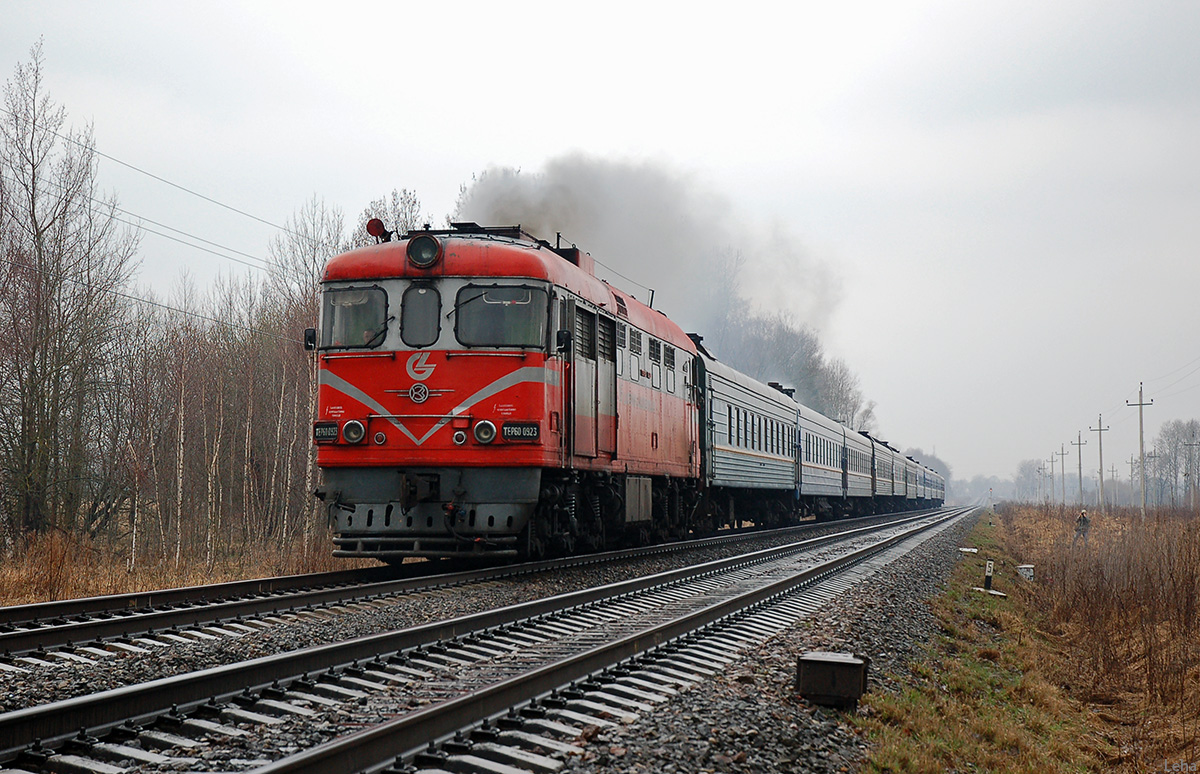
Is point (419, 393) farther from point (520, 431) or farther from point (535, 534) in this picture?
point (535, 534)

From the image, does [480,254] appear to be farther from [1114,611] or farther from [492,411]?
[1114,611]

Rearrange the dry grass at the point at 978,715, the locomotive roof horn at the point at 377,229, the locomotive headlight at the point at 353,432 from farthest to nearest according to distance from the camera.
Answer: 1. the locomotive roof horn at the point at 377,229
2. the locomotive headlight at the point at 353,432
3. the dry grass at the point at 978,715

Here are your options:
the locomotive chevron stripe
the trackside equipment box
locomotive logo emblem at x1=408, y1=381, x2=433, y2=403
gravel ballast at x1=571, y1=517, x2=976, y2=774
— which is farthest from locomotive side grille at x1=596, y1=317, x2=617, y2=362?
the trackside equipment box

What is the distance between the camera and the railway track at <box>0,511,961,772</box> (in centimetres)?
418

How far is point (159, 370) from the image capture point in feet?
84.4

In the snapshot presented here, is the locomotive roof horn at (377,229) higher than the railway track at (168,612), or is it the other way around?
the locomotive roof horn at (377,229)

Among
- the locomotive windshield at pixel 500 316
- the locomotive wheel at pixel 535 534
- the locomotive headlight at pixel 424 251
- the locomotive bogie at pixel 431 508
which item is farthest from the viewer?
the locomotive wheel at pixel 535 534

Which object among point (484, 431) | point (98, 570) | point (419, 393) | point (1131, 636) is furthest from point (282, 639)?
point (1131, 636)

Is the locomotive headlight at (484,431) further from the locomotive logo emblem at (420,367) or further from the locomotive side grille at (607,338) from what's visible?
the locomotive side grille at (607,338)

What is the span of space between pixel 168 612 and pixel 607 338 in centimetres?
725

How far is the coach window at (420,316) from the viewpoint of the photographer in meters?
11.2

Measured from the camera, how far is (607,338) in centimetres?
1359

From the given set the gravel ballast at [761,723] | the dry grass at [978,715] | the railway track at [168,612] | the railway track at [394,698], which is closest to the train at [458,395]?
the railway track at [168,612]

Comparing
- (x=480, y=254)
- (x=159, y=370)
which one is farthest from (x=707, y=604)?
(x=159, y=370)
